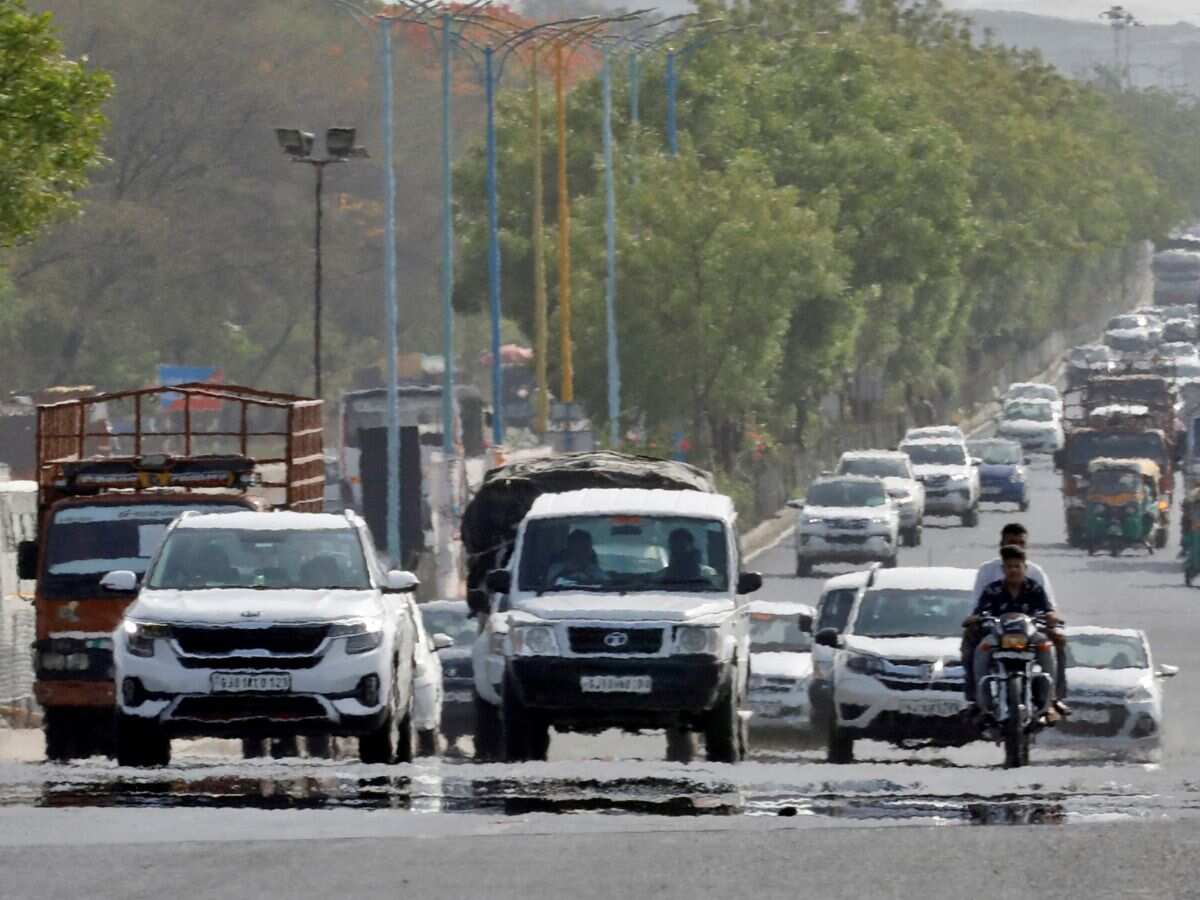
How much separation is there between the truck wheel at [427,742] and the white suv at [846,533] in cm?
3074

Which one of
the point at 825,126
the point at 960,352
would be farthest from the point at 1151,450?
the point at 960,352

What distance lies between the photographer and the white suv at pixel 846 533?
60.2 meters

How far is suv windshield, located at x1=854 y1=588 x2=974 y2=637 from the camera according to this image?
2711 centimetres

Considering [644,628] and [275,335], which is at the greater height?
[275,335]

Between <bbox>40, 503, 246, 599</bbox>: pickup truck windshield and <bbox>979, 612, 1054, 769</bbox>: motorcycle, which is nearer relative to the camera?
<bbox>979, 612, 1054, 769</bbox>: motorcycle

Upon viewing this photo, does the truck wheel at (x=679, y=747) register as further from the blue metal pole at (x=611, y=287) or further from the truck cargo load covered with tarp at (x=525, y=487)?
the blue metal pole at (x=611, y=287)

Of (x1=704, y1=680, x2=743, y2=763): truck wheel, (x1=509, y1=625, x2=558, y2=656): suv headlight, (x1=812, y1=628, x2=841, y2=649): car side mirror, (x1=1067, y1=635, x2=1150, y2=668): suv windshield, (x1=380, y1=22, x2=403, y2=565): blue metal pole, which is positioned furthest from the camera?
(x1=380, y1=22, x2=403, y2=565): blue metal pole

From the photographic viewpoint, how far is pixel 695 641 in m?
21.0

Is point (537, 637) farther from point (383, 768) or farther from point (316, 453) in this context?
point (316, 453)

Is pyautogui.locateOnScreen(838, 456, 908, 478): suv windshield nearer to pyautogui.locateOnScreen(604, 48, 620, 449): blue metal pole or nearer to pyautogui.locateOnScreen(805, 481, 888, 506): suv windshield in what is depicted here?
pyautogui.locateOnScreen(604, 48, 620, 449): blue metal pole

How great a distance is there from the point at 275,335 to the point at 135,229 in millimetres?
15800

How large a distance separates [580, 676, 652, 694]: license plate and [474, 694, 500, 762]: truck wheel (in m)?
4.12

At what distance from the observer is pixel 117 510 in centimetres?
2491

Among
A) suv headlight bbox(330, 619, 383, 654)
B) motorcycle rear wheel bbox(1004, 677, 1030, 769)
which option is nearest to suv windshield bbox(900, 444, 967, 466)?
motorcycle rear wheel bbox(1004, 677, 1030, 769)
